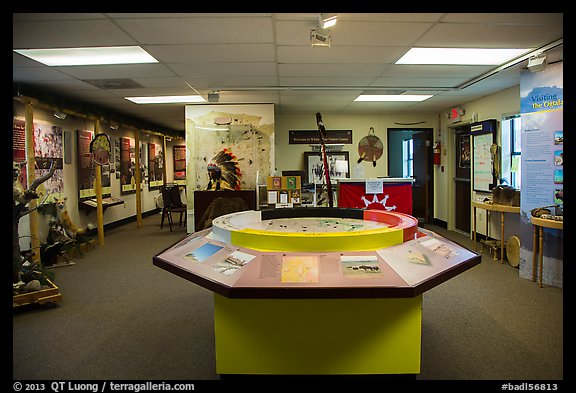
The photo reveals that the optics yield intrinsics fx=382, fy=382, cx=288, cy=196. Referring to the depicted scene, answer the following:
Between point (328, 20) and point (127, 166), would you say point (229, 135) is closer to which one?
point (127, 166)

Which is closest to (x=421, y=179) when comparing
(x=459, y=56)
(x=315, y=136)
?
(x=315, y=136)

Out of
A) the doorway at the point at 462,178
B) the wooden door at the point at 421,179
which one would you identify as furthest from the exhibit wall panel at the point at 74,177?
the doorway at the point at 462,178

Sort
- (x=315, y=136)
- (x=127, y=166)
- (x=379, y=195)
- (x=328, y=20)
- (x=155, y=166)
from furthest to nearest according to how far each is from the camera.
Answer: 1. (x=155, y=166)
2. (x=127, y=166)
3. (x=315, y=136)
4. (x=379, y=195)
5. (x=328, y=20)

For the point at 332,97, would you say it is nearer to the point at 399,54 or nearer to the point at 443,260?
the point at 399,54

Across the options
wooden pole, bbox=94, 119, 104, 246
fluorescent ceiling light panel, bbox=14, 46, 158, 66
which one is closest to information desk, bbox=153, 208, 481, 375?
fluorescent ceiling light panel, bbox=14, 46, 158, 66

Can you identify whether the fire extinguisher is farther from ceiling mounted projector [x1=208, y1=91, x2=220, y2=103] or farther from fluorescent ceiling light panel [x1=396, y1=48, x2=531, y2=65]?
ceiling mounted projector [x1=208, y1=91, x2=220, y2=103]

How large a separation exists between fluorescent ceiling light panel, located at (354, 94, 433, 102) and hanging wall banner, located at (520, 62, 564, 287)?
233 cm

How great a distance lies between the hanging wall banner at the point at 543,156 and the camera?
163 inches

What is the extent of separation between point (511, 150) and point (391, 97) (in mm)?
2161

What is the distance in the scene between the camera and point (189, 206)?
761 centimetres

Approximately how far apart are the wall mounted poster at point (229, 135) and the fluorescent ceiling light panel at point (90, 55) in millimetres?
2940

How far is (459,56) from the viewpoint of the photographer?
14.5 feet
